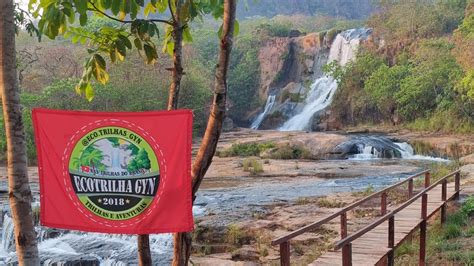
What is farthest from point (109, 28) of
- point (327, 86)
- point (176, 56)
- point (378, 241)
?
point (327, 86)

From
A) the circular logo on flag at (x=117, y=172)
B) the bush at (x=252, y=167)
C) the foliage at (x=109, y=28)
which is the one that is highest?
the foliage at (x=109, y=28)

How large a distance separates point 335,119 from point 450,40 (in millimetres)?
8532

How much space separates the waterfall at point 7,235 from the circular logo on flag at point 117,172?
33.0ft

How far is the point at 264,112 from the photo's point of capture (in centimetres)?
4181

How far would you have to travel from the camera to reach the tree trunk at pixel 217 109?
382cm

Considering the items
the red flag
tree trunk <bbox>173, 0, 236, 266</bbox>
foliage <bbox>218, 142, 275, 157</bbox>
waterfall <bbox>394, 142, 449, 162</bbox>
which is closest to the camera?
the red flag

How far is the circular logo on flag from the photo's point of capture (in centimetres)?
357

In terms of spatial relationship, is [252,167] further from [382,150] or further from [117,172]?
[117,172]

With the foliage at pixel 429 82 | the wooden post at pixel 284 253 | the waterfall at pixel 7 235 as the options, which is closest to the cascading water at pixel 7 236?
the waterfall at pixel 7 235

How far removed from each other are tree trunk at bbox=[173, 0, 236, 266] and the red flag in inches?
14.3

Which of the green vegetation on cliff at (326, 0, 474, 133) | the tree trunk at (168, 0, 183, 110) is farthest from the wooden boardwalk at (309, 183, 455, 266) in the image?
the green vegetation on cliff at (326, 0, 474, 133)

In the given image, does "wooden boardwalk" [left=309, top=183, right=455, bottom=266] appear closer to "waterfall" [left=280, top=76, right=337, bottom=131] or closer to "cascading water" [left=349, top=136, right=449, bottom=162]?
"cascading water" [left=349, top=136, right=449, bottom=162]

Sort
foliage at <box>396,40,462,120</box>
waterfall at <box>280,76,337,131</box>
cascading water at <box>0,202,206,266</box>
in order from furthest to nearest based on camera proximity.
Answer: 1. waterfall at <box>280,76,337,131</box>
2. foliage at <box>396,40,462,120</box>
3. cascading water at <box>0,202,206,266</box>

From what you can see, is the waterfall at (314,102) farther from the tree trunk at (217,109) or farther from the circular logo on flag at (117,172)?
the circular logo on flag at (117,172)
